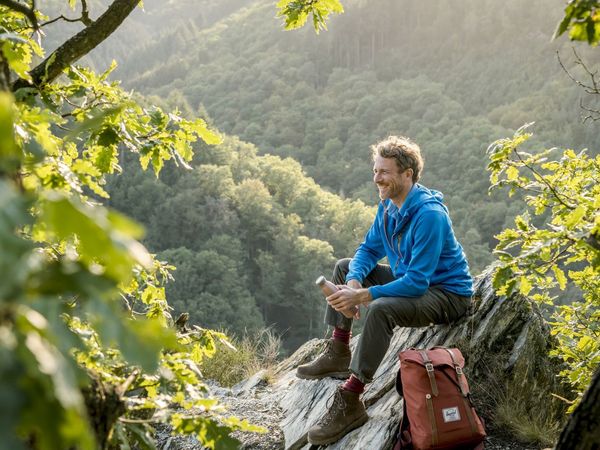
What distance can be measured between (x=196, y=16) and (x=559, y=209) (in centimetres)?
14460

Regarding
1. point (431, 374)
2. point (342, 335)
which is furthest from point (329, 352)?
point (431, 374)

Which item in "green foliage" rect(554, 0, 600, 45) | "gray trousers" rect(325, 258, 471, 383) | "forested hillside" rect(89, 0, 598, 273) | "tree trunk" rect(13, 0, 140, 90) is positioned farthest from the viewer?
"forested hillside" rect(89, 0, 598, 273)

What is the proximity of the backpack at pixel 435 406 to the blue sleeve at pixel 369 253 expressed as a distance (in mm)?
1003

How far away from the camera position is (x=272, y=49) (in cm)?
10069

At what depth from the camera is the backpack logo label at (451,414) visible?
2975 millimetres

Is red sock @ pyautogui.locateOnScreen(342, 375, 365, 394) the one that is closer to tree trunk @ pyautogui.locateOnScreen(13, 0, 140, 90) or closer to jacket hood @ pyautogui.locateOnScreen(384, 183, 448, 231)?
jacket hood @ pyautogui.locateOnScreen(384, 183, 448, 231)

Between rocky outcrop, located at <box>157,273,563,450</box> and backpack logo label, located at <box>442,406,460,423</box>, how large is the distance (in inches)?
18.4

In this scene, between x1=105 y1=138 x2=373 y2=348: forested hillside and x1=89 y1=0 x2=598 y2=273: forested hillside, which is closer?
x1=105 y1=138 x2=373 y2=348: forested hillside

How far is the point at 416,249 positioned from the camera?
3555mm

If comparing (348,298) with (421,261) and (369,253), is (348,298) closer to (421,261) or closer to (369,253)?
(421,261)


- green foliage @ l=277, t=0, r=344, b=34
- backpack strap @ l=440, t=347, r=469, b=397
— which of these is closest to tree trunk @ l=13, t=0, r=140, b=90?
green foliage @ l=277, t=0, r=344, b=34

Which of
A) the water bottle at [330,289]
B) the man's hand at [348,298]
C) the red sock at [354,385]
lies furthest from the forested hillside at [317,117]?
the red sock at [354,385]

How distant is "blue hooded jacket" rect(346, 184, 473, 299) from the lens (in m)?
3.53

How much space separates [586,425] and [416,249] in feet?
6.90
